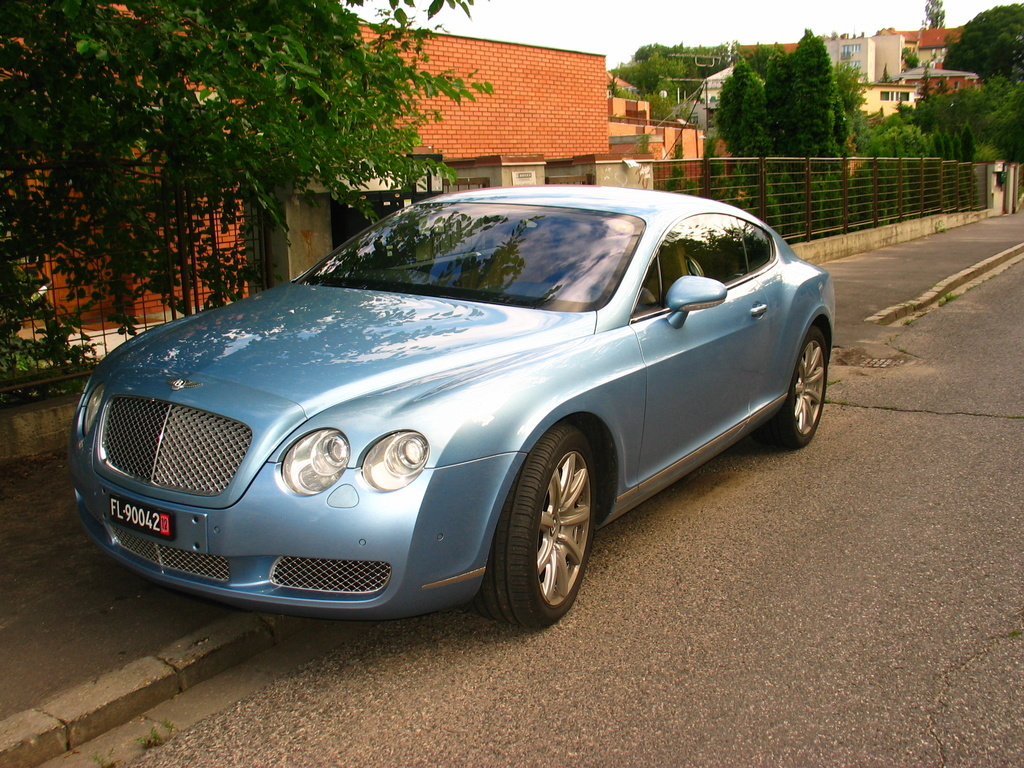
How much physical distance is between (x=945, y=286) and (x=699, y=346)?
1134 cm

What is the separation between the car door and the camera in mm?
4547

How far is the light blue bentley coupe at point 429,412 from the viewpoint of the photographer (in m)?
3.35

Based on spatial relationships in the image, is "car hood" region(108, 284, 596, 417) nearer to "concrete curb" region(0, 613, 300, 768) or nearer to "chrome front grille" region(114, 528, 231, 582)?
"chrome front grille" region(114, 528, 231, 582)

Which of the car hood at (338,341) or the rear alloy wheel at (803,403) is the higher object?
the car hood at (338,341)

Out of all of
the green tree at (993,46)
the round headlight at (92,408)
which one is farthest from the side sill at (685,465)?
the green tree at (993,46)

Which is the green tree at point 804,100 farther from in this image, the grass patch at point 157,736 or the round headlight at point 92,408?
the grass patch at point 157,736

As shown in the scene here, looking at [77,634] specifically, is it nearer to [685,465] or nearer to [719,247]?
[685,465]

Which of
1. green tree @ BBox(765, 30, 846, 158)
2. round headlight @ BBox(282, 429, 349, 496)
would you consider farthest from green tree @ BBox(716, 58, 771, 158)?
round headlight @ BBox(282, 429, 349, 496)

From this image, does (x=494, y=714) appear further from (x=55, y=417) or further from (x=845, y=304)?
(x=845, y=304)

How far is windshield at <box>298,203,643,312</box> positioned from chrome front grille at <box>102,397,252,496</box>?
138 centimetres

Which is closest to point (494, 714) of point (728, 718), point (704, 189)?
point (728, 718)

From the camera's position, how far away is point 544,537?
388 centimetres

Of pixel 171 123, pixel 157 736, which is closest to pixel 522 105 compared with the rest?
pixel 171 123

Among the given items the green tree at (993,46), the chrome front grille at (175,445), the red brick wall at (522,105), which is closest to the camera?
the chrome front grille at (175,445)
